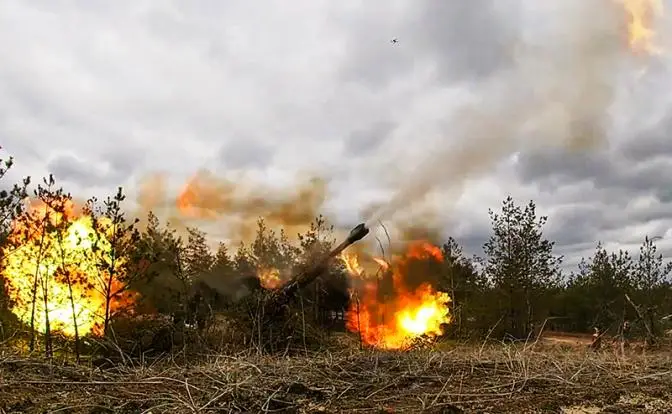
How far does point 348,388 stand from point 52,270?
16.4m

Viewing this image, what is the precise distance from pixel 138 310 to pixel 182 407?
637 inches

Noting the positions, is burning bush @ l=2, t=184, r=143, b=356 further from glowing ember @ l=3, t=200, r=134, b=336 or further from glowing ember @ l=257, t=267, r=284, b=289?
glowing ember @ l=257, t=267, r=284, b=289

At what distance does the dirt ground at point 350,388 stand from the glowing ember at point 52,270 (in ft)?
36.4

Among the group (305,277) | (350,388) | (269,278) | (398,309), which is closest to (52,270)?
(269,278)

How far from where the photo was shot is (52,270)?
18953mm

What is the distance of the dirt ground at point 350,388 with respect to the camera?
210 inches

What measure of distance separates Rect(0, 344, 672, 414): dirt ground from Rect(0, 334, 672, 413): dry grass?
1 cm

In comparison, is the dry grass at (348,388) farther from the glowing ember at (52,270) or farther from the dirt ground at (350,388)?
the glowing ember at (52,270)

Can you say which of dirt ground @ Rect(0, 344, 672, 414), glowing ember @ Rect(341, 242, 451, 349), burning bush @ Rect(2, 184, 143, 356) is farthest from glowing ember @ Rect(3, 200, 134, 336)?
dirt ground @ Rect(0, 344, 672, 414)

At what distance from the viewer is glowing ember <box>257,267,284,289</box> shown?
18975 millimetres

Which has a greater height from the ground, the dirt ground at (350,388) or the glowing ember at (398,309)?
the glowing ember at (398,309)

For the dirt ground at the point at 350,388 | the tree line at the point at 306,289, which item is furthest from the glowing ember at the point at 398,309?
the dirt ground at the point at 350,388

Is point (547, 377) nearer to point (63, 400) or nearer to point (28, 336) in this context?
point (63, 400)

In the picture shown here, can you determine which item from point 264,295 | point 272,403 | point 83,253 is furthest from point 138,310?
point 272,403
